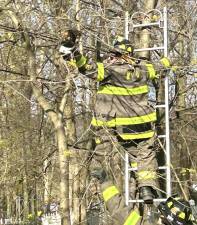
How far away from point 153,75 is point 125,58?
39 centimetres

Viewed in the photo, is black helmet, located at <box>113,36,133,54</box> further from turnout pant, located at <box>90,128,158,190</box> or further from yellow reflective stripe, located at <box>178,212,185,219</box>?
yellow reflective stripe, located at <box>178,212,185,219</box>

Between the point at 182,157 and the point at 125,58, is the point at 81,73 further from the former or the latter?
the point at 182,157

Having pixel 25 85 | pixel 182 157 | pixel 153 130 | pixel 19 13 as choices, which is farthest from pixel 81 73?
pixel 25 85

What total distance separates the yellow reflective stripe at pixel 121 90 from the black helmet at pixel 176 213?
1.63m

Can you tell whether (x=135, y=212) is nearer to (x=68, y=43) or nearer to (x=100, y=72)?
(x=100, y=72)

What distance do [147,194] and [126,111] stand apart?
0.99 m

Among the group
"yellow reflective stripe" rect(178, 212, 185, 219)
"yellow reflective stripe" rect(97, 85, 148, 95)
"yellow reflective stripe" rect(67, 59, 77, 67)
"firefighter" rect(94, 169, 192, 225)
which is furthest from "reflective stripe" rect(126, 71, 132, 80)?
"yellow reflective stripe" rect(178, 212, 185, 219)

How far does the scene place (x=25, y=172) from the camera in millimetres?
14016

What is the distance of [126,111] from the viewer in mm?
6094

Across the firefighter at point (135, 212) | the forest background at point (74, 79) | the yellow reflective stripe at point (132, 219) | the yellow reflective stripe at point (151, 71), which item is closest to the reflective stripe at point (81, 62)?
the forest background at point (74, 79)

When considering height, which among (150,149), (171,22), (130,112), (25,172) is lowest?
(25,172)

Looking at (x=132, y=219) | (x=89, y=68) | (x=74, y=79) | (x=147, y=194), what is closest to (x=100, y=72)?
(x=89, y=68)

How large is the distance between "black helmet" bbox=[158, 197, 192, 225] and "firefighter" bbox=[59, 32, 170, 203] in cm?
102

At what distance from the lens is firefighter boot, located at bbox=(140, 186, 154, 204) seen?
5.71 metres
